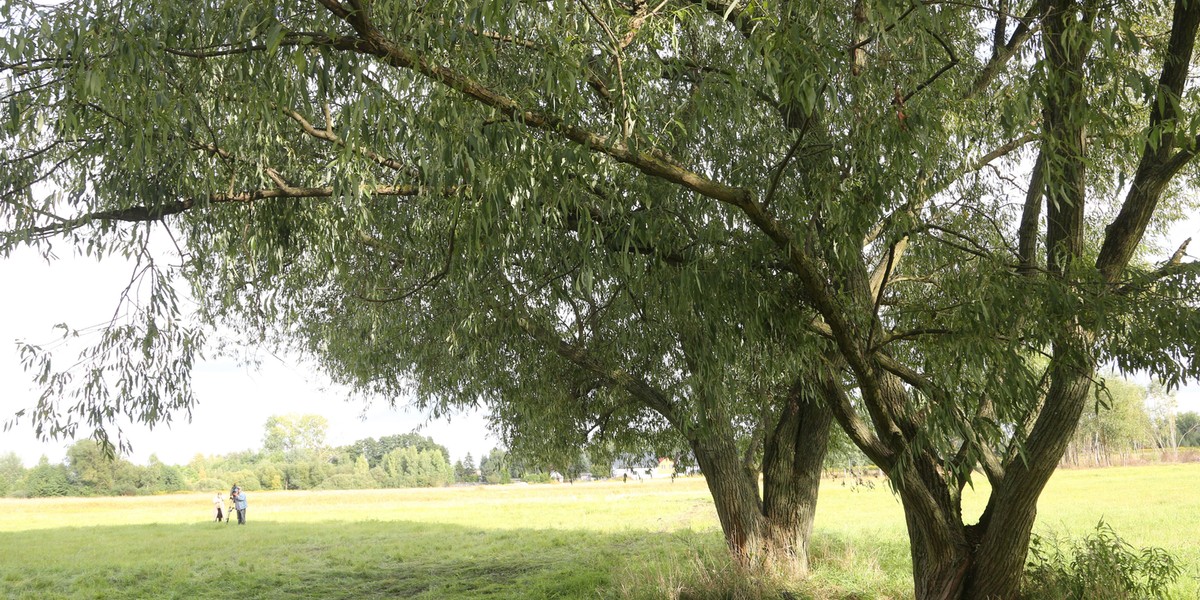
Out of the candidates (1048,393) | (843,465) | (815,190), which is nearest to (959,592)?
(1048,393)

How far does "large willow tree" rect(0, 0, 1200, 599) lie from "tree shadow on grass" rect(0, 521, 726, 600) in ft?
11.2

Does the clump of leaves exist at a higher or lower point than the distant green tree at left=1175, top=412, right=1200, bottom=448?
higher

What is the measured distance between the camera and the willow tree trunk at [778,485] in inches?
356

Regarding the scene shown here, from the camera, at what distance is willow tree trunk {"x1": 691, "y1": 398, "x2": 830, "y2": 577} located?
29.7 feet

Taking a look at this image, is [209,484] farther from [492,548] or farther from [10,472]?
[492,548]

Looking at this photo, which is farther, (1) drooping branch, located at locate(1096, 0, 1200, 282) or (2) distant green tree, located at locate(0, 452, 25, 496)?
(2) distant green tree, located at locate(0, 452, 25, 496)

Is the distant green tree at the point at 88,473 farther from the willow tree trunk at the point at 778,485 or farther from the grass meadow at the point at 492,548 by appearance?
the willow tree trunk at the point at 778,485

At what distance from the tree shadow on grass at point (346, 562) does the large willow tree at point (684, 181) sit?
3414 mm

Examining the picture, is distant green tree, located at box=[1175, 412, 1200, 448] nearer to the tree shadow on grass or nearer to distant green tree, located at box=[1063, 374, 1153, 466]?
distant green tree, located at box=[1063, 374, 1153, 466]

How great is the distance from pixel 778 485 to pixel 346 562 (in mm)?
8824

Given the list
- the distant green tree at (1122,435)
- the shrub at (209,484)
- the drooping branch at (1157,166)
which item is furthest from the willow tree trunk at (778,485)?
the shrub at (209,484)

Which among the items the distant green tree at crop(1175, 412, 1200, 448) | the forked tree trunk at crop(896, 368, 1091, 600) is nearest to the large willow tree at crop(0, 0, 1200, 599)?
the forked tree trunk at crop(896, 368, 1091, 600)

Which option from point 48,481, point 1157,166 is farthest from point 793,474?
point 48,481

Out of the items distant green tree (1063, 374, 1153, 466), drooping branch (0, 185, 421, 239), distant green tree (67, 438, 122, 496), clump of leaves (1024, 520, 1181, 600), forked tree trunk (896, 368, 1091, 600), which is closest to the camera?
drooping branch (0, 185, 421, 239)
